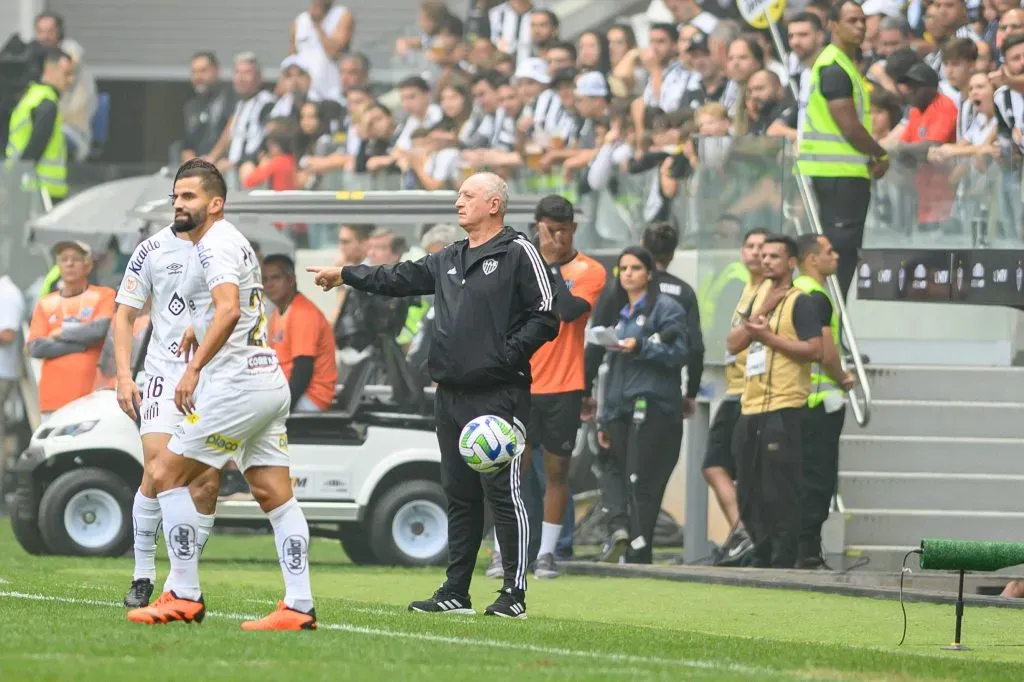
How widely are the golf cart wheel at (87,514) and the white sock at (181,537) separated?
6.86m

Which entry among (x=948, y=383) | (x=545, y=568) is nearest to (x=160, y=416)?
(x=545, y=568)

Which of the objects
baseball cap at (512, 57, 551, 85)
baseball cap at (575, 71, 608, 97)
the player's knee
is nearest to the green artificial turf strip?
the player's knee

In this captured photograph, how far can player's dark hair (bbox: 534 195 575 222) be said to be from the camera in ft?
47.5

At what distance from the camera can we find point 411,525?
16172 mm

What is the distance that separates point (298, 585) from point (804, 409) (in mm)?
6330

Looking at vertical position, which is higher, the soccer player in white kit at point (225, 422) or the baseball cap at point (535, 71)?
the baseball cap at point (535, 71)

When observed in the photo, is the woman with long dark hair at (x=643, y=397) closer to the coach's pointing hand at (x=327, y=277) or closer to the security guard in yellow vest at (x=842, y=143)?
the security guard in yellow vest at (x=842, y=143)

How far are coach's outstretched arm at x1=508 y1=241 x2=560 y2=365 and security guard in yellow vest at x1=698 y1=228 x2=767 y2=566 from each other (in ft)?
15.6

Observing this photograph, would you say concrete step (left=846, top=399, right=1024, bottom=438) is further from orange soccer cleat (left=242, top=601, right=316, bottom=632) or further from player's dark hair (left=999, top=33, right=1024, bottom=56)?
orange soccer cleat (left=242, top=601, right=316, bottom=632)

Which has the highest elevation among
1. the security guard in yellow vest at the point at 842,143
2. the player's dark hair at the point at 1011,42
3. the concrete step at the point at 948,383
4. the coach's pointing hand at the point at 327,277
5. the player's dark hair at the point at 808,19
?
the player's dark hair at the point at 808,19

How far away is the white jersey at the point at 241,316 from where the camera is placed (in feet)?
30.5

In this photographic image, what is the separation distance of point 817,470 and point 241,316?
21.0 ft

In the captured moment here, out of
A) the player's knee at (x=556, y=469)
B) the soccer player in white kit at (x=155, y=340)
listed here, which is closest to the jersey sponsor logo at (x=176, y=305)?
the soccer player in white kit at (x=155, y=340)

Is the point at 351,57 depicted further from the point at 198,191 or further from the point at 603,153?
the point at 198,191
